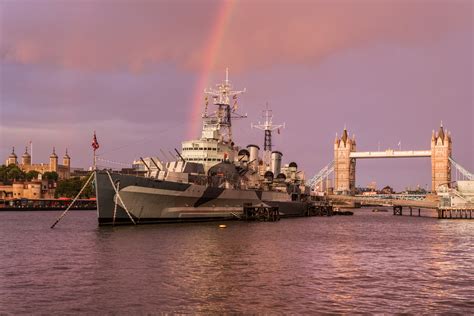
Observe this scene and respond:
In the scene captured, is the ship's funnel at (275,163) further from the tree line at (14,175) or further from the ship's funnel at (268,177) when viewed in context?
the tree line at (14,175)

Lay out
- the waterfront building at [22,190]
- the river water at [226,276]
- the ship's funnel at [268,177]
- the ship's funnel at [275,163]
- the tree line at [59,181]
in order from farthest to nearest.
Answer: the waterfront building at [22,190], the tree line at [59,181], the ship's funnel at [275,163], the ship's funnel at [268,177], the river water at [226,276]

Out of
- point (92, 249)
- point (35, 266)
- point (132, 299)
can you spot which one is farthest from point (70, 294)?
point (92, 249)

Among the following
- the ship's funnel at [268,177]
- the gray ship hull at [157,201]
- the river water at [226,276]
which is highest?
the ship's funnel at [268,177]

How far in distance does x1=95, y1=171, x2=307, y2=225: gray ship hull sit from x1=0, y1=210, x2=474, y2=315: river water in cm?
708

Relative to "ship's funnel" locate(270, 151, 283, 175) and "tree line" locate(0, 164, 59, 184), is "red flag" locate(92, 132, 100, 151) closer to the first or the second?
"ship's funnel" locate(270, 151, 283, 175)

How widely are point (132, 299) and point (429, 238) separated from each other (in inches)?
1534

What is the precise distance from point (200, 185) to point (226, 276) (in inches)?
1354

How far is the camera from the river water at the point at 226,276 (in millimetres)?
21109

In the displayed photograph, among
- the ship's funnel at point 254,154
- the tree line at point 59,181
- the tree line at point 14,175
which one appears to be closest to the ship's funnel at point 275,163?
the ship's funnel at point 254,154

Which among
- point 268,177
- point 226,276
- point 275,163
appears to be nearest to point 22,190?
point 275,163

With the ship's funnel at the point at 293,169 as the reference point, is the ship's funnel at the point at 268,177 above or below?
below

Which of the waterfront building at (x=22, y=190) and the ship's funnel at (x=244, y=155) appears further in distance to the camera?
the waterfront building at (x=22, y=190)

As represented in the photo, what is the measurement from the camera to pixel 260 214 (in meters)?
76.4

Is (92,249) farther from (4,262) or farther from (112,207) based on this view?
(112,207)
